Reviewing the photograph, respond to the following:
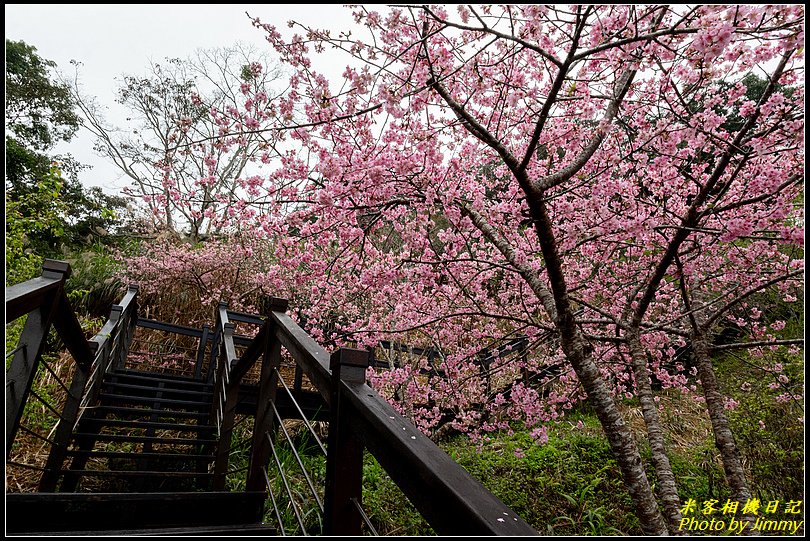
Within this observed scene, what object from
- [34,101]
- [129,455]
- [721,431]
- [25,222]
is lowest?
[129,455]

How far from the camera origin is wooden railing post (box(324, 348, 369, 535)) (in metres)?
1.23

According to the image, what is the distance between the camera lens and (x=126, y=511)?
201cm

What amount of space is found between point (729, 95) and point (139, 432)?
761 cm

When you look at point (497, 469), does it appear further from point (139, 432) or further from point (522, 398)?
point (139, 432)

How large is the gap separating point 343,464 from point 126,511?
1547 millimetres

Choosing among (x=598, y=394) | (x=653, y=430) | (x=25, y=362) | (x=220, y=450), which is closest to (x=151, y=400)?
(x=220, y=450)

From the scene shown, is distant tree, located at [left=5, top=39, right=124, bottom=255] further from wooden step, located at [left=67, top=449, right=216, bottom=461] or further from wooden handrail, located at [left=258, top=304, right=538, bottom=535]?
wooden handrail, located at [left=258, top=304, right=538, bottom=535]

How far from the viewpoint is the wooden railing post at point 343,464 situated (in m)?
1.23

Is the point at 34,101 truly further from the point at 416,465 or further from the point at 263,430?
the point at 416,465

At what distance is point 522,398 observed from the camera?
14.8 ft

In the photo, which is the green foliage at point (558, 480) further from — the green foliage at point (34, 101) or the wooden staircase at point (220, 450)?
the green foliage at point (34, 101)

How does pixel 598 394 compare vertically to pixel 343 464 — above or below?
above

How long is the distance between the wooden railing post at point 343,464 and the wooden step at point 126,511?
122 cm

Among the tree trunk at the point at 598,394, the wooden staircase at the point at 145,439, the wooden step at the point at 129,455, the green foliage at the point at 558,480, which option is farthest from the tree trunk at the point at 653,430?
the wooden step at the point at 129,455
